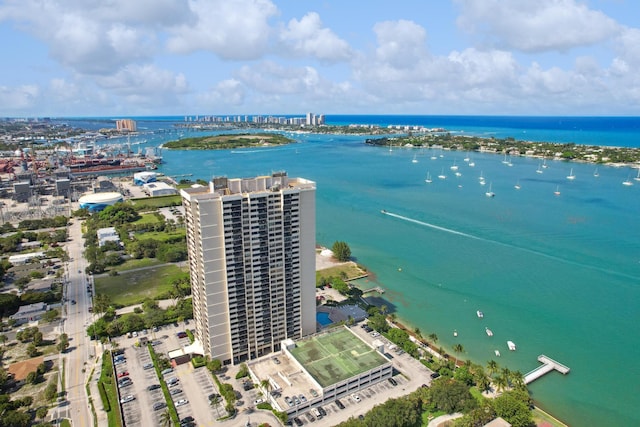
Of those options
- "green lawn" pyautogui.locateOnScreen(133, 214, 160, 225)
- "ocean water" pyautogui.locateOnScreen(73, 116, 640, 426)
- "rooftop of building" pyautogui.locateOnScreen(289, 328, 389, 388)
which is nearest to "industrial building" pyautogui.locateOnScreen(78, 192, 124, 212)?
"green lawn" pyautogui.locateOnScreen(133, 214, 160, 225)

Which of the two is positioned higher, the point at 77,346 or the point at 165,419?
the point at 165,419

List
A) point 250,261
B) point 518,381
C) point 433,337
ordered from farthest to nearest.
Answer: point 433,337
point 250,261
point 518,381

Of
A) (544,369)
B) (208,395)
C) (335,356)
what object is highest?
(335,356)

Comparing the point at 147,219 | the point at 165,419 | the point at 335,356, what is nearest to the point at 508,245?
the point at 335,356

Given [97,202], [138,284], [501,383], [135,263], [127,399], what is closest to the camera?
[127,399]

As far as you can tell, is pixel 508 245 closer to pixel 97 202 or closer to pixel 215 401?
pixel 215 401

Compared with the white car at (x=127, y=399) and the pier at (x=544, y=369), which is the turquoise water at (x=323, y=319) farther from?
the pier at (x=544, y=369)

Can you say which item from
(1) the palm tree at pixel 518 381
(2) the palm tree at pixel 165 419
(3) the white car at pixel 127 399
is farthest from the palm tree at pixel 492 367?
(3) the white car at pixel 127 399
